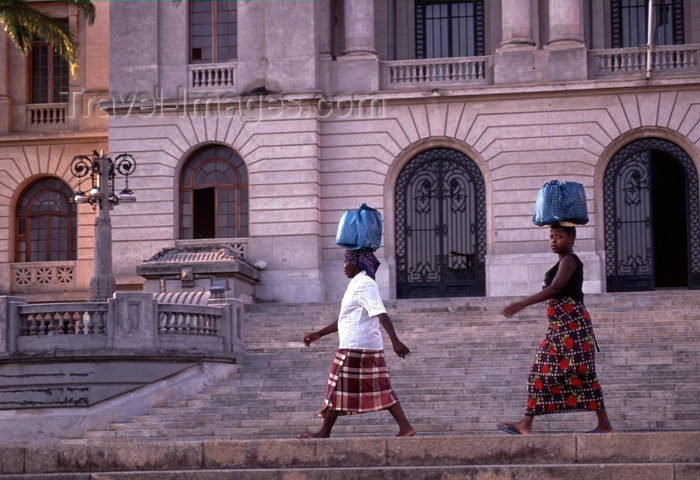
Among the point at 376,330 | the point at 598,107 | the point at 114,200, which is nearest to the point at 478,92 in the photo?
the point at 598,107

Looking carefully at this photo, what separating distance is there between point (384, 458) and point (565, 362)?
218 centimetres

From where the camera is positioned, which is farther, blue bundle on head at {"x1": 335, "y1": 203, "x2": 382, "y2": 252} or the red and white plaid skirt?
blue bundle on head at {"x1": 335, "y1": 203, "x2": 382, "y2": 252}

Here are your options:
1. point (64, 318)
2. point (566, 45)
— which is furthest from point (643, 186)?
point (64, 318)

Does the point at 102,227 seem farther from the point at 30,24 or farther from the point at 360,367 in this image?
the point at 360,367

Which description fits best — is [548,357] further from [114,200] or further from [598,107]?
[598,107]

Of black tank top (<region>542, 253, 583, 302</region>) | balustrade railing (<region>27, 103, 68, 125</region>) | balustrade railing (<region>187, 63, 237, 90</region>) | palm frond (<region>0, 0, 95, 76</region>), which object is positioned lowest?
black tank top (<region>542, 253, 583, 302</region>)

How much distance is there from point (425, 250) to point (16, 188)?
1108 centimetres

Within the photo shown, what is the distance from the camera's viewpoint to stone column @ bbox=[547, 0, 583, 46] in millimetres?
32812

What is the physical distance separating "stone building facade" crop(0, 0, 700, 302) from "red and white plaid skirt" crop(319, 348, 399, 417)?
19.5 meters

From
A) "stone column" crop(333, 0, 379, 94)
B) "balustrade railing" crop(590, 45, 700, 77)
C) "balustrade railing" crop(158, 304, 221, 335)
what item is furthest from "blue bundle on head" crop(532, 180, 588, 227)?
"stone column" crop(333, 0, 379, 94)

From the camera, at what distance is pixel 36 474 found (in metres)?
11.3

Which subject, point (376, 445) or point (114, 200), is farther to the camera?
point (114, 200)

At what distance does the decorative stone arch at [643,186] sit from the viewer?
32.1 metres

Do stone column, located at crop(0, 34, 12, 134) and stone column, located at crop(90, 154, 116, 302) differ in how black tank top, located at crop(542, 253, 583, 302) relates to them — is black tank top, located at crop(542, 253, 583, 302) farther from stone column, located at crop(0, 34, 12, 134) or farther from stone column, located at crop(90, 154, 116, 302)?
stone column, located at crop(0, 34, 12, 134)
